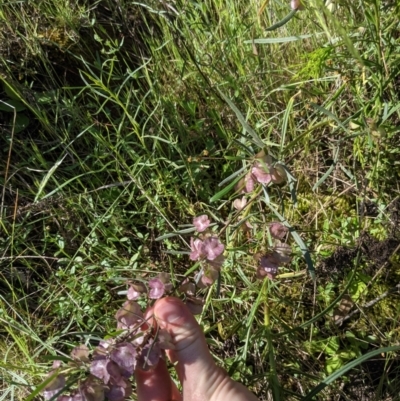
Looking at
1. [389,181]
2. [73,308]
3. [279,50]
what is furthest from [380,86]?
[73,308]

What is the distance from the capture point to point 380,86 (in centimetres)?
119

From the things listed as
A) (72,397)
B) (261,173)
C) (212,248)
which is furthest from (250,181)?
(72,397)

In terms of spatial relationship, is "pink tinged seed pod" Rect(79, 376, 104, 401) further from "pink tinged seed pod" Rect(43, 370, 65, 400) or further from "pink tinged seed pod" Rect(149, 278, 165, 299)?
"pink tinged seed pod" Rect(149, 278, 165, 299)

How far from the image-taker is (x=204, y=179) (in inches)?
61.7

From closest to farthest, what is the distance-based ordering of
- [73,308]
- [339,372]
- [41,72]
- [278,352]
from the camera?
[339,372], [278,352], [73,308], [41,72]

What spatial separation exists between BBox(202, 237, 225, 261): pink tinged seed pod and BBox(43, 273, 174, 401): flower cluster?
0.16 m

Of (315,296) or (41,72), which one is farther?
(41,72)

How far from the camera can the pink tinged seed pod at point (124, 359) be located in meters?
0.85

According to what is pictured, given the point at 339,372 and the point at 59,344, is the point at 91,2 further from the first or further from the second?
the point at 339,372

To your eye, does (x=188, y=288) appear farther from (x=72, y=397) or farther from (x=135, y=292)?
(x=72, y=397)

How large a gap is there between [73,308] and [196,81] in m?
0.76

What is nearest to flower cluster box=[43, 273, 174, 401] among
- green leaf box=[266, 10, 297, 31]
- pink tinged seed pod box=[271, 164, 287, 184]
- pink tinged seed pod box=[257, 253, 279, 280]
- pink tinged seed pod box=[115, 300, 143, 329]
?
pink tinged seed pod box=[115, 300, 143, 329]

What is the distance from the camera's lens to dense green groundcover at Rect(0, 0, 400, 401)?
136 cm

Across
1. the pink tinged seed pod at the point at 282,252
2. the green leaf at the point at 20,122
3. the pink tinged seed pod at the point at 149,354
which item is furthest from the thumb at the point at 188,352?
the green leaf at the point at 20,122
